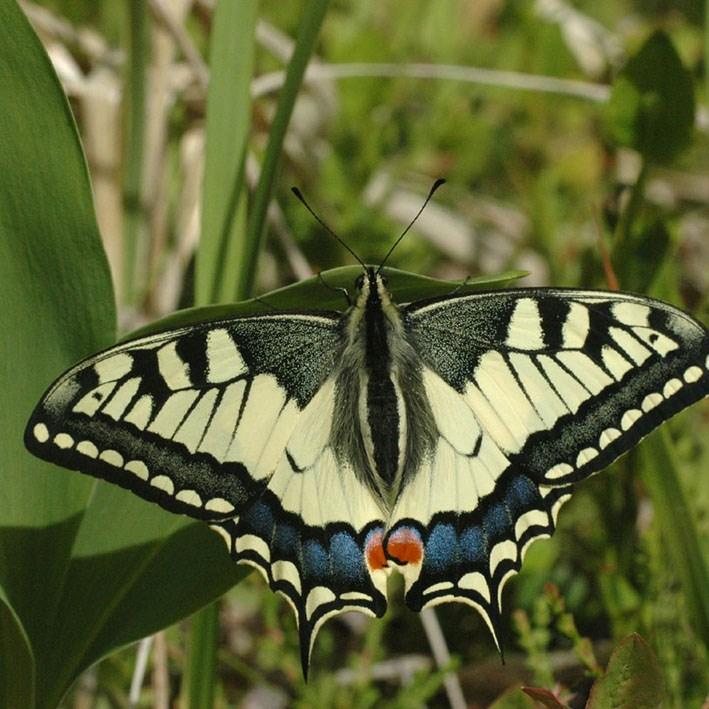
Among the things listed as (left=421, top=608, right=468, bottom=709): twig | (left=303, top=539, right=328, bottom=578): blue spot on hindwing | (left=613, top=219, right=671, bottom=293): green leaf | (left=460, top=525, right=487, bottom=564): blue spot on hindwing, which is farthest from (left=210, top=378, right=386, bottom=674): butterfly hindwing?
(left=613, top=219, right=671, bottom=293): green leaf

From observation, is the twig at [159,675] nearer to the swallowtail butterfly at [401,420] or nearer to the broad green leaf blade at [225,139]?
the swallowtail butterfly at [401,420]

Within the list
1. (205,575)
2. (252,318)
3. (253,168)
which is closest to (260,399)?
(252,318)

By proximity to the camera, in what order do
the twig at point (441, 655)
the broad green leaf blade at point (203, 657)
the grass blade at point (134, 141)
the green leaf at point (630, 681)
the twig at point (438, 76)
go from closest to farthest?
the green leaf at point (630, 681)
the broad green leaf blade at point (203, 657)
the twig at point (441, 655)
the grass blade at point (134, 141)
the twig at point (438, 76)

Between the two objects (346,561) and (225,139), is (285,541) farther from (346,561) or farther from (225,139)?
(225,139)

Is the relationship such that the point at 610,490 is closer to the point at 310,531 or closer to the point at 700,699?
the point at 700,699

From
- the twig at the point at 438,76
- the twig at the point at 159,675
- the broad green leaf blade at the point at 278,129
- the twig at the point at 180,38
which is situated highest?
the twig at the point at 438,76

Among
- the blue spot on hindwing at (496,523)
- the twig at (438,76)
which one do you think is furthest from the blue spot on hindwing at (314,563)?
the twig at (438,76)

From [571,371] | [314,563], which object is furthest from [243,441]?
[571,371]
